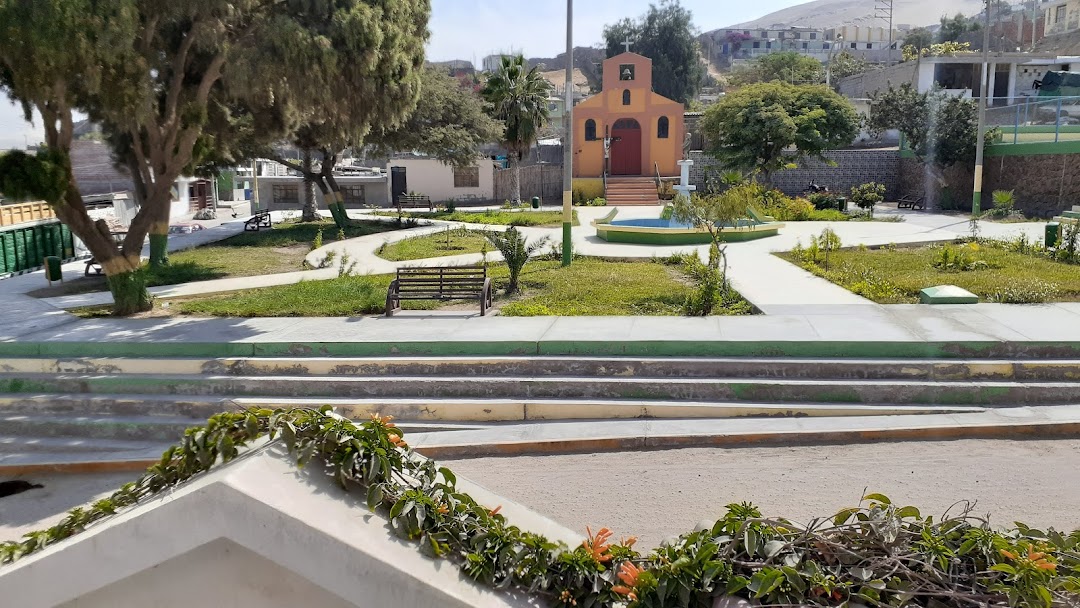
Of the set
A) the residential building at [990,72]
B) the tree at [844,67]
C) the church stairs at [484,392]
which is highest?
the tree at [844,67]

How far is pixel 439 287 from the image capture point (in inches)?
503

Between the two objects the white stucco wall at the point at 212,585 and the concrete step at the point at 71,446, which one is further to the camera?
the concrete step at the point at 71,446

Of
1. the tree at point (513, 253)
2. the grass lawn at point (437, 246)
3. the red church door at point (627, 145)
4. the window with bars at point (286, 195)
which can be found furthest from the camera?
the window with bars at point (286, 195)

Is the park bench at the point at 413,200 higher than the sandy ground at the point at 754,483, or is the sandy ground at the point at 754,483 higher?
the park bench at the point at 413,200

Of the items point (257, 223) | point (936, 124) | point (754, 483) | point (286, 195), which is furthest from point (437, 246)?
point (286, 195)

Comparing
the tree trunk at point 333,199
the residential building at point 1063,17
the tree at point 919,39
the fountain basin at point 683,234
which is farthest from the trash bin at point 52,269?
the tree at point 919,39

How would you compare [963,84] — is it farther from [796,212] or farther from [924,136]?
[796,212]

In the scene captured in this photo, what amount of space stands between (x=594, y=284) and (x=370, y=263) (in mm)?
6620

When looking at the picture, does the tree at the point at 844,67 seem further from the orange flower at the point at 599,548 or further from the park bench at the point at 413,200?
the orange flower at the point at 599,548

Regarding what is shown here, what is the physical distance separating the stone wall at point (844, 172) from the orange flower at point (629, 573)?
119ft

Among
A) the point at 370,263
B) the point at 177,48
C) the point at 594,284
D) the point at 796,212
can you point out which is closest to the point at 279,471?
the point at 594,284

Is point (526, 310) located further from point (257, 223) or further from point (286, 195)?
point (286, 195)

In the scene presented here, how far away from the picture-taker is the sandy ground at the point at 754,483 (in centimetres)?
628

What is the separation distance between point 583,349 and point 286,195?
38.1 metres
